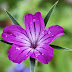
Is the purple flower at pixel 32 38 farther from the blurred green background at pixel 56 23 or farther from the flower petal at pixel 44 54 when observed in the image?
the blurred green background at pixel 56 23

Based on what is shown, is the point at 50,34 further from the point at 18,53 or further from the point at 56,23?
the point at 56,23

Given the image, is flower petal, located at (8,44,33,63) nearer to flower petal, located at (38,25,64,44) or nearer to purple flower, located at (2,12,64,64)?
purple flower, located at (2,12,64,64)

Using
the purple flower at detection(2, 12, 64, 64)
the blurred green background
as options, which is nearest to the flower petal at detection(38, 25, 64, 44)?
the purple flower at detection(2, 12, 64, 64)

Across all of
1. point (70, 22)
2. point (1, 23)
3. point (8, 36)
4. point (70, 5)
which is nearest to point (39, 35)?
point (8, 36)

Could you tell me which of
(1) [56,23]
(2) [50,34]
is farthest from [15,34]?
(1) [56,23]

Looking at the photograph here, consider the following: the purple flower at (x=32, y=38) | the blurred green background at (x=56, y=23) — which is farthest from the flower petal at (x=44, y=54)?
the blurred green background at (x=56, y=23)

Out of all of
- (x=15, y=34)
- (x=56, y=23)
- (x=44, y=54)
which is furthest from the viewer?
(x=56, y=23)

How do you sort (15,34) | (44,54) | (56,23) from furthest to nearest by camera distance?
(56,23), (15,34), (44,54)

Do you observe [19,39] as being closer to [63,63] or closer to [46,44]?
[46,44]
